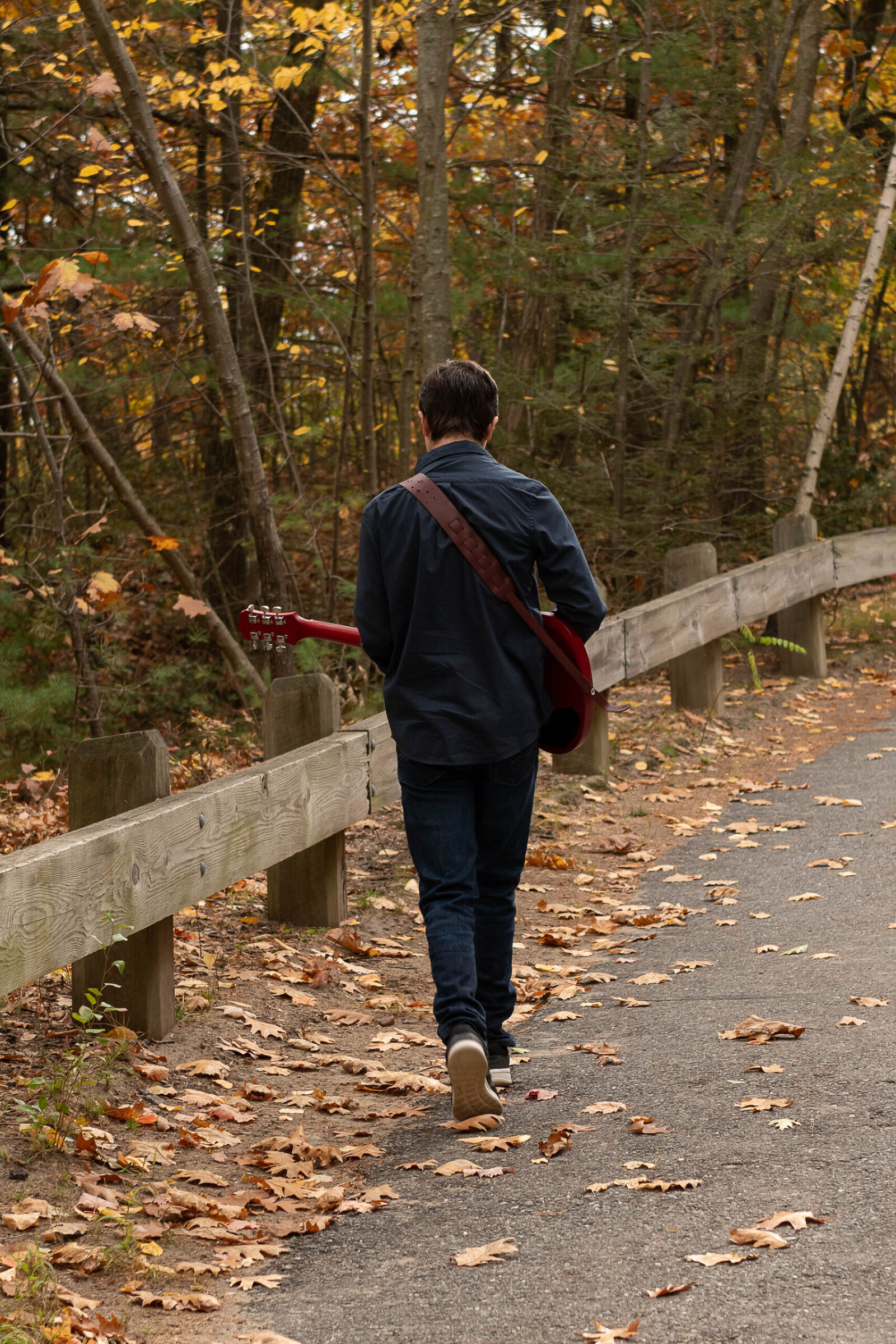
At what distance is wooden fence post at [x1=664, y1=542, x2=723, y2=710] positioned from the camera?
946 cm

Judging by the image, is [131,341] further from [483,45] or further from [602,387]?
[483,45]

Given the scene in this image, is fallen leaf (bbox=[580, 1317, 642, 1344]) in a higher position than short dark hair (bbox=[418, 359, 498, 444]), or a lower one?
lower

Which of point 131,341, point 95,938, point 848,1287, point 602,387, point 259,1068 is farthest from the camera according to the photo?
point 602,387

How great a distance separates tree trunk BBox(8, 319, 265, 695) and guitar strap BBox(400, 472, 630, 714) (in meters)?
4.71

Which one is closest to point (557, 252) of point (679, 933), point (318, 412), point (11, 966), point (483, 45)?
point (318, 412)

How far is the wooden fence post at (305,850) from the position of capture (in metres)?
5.72

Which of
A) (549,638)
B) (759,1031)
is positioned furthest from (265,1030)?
(549,638)

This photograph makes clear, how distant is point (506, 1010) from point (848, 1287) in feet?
5.57

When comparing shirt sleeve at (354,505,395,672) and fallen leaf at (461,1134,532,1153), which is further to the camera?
shirt sleeve at (354,505,395,672)

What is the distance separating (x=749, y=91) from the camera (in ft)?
39.9

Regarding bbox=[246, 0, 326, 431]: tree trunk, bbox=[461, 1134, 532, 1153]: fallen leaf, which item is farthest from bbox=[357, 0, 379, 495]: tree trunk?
bbox=[461, 1134, 532, 1153]: fallen leaf

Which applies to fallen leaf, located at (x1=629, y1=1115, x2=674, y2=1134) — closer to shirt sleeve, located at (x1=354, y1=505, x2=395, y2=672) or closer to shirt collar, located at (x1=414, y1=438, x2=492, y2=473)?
shirt sleeve, located at (x1=354, y1=505, x2=395, y2=672)

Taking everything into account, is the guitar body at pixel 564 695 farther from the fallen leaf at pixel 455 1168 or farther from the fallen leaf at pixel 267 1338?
the fallen leaf at pixel 267 1338

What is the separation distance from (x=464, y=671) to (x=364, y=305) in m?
7.67
